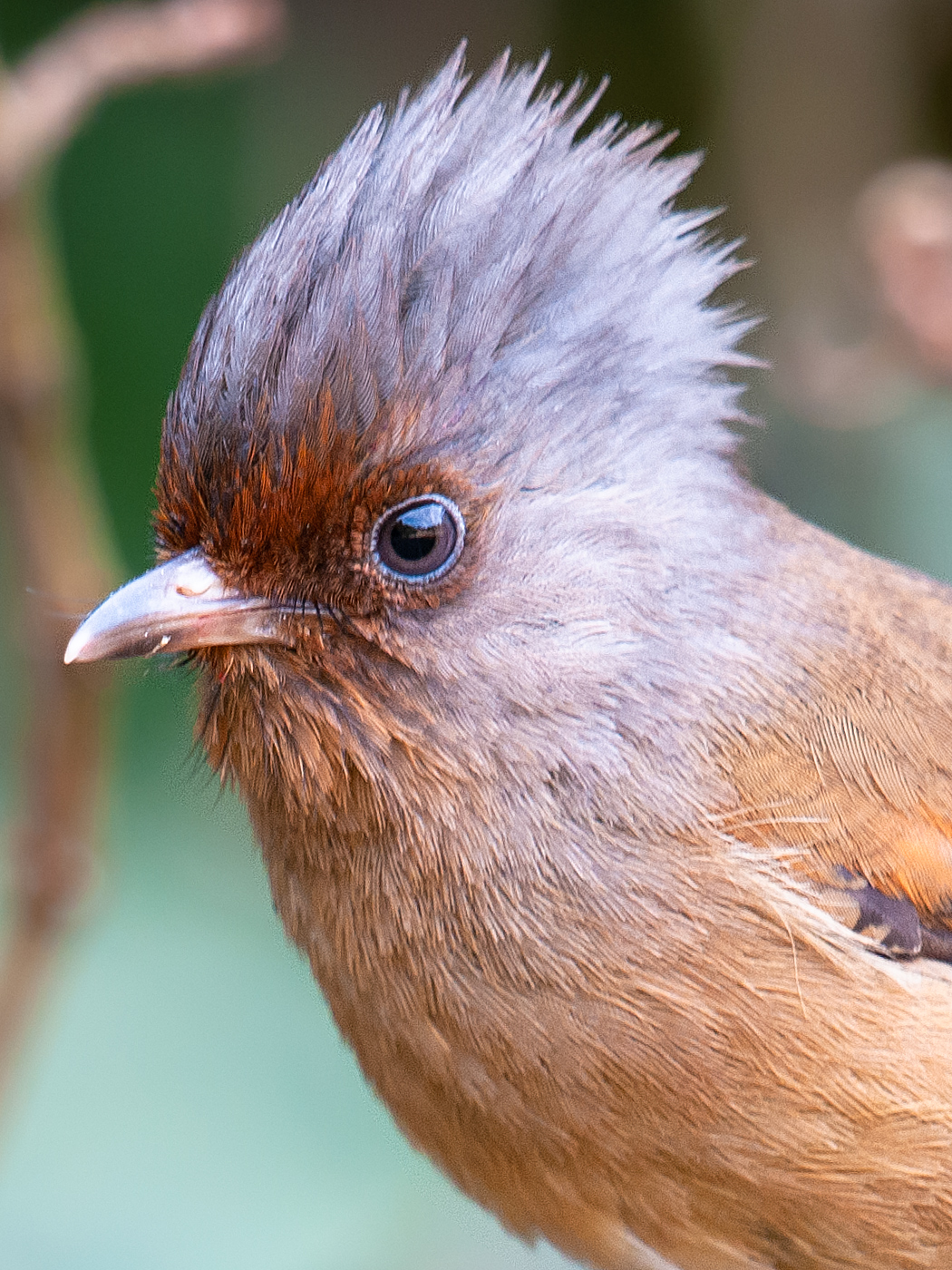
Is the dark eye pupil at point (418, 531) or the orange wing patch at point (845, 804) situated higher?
the dark eye pupil at point (418, 531)

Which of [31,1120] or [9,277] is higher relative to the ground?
[9,277]

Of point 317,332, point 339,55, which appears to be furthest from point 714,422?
point 339,55

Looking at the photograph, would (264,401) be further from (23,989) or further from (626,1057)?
(23,989)

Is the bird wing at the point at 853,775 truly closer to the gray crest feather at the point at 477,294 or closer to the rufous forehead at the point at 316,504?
the gray crest feather at the point at 477,294

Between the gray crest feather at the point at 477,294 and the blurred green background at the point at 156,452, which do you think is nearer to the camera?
the gray crest feather at the point at 477,294

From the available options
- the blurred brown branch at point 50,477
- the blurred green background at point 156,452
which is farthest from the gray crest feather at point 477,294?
the blurred green background at point 156,452

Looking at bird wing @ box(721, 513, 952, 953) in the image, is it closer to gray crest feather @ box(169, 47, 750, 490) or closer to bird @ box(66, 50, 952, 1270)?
bird @ box(66, 50, 952, 1270)

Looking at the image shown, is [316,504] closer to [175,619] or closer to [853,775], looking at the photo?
[175,619]
